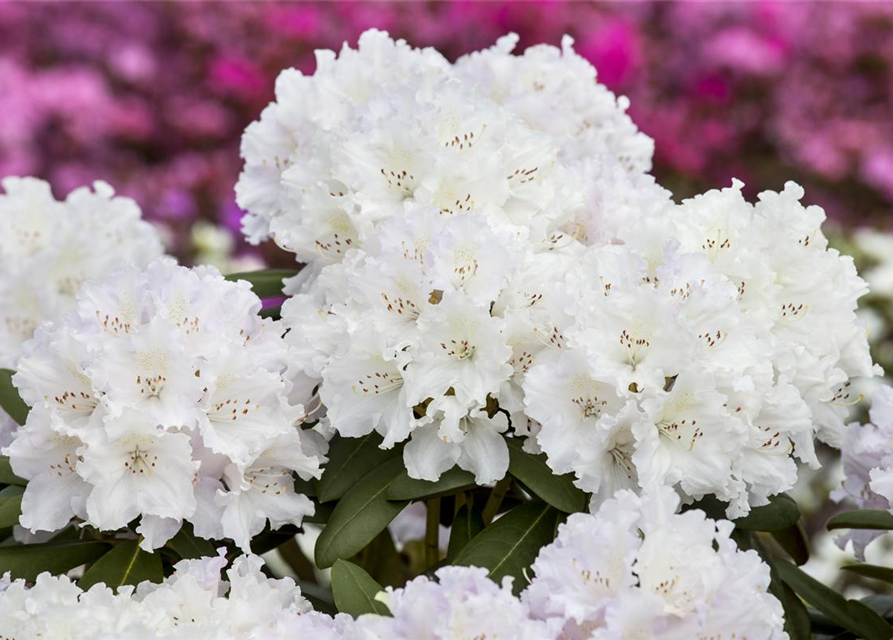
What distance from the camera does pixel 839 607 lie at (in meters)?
1.36

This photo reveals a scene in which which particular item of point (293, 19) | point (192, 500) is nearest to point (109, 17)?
point (293, 19)

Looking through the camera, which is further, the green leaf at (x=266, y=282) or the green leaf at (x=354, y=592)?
the green leaf at (x=266, y=282)

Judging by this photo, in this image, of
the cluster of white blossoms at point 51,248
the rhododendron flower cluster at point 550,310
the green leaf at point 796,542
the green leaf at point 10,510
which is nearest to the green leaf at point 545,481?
the rhododendron flower cluster at point 550,310

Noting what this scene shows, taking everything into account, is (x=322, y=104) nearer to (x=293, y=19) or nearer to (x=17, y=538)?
(x=17, y=538)

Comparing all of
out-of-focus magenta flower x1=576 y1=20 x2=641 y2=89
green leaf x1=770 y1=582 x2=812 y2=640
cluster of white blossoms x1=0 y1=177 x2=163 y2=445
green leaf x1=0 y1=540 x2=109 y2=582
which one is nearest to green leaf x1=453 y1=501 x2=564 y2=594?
green leaf x1=770 y1=582 x2=812 y2=640

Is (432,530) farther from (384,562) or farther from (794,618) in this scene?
(794,618)

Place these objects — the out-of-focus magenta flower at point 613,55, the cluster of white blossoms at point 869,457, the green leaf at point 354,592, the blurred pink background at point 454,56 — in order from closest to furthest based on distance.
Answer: the green leaf at point 354,592 < the cluster of white blossoms at point 869,457 < the out-of-focus magenta flower at point 613,55 < the blurred pink background at point 454,56

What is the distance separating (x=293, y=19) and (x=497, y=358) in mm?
3789

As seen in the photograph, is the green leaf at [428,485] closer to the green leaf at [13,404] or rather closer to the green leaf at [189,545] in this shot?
the green leaf at [189,545]

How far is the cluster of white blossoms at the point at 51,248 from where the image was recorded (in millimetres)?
1600

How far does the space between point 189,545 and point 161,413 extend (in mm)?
Answer: 182

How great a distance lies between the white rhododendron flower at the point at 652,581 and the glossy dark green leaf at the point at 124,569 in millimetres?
382

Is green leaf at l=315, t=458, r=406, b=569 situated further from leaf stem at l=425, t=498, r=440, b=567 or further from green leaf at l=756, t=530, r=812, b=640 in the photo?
green leaf at l=756, t=530, r=812, b=640

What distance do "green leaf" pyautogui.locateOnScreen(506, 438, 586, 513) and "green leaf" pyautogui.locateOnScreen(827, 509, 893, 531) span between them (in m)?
0.27
